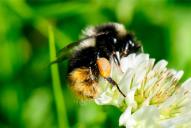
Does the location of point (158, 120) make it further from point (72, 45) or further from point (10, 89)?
point (10, 89)

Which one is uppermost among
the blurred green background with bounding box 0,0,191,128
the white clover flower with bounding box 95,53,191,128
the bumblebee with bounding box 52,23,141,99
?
the blurred green background with bounding box 0,0,191,128

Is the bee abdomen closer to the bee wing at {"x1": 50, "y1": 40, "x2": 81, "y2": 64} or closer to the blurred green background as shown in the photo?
the bee wing at {"x1": 50, "y1": 40, "x2": 81, "y2": 64}

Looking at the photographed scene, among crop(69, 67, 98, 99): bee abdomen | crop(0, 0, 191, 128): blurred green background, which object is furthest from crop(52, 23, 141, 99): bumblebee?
crop(0, 0, 191, 128): blurred green background

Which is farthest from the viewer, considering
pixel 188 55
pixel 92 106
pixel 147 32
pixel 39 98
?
pixel 147 32

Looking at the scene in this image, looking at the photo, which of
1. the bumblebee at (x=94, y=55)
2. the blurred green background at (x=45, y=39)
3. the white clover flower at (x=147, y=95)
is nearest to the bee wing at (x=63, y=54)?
the bumblebee at (x=94, y=55)

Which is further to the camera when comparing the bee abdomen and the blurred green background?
the blurred green background

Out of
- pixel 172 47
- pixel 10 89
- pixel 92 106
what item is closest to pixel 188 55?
pixel 172 47
